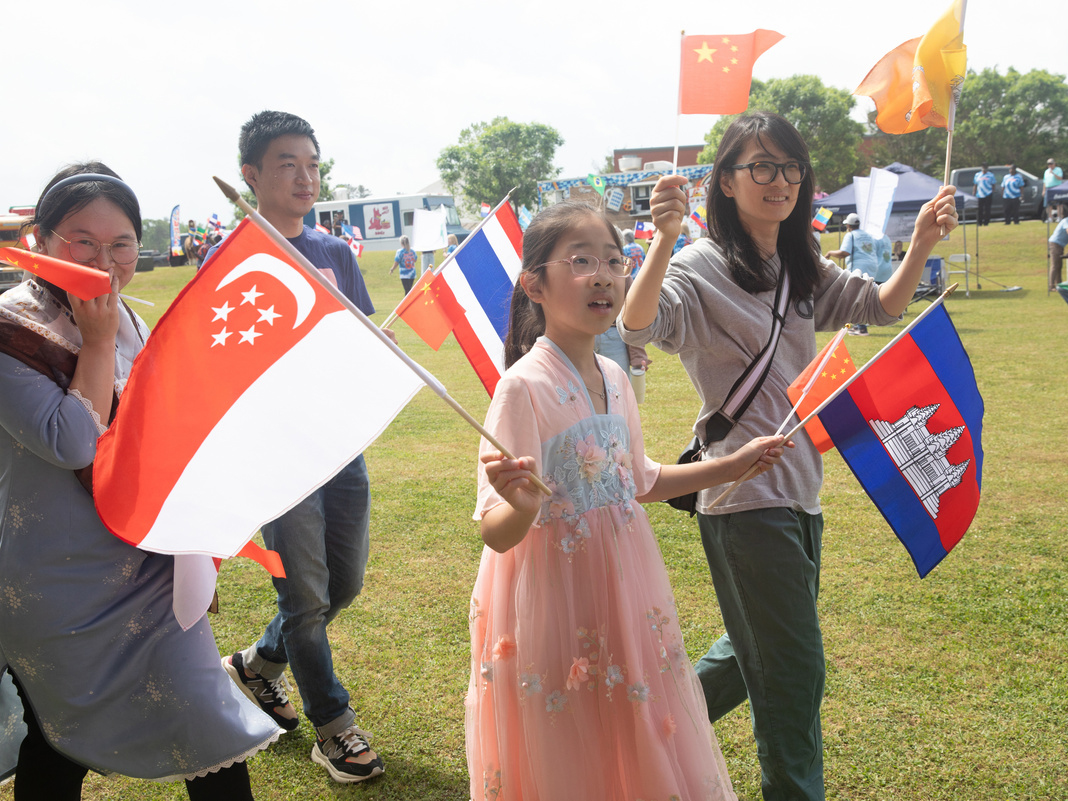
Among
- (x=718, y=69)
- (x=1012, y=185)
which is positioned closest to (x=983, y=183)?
(x=1012, y=185)

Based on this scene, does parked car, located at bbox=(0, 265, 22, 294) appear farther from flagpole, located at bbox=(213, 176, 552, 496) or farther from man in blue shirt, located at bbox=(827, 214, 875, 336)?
flagpole, located at bbox=(213, 176, 552, 496)

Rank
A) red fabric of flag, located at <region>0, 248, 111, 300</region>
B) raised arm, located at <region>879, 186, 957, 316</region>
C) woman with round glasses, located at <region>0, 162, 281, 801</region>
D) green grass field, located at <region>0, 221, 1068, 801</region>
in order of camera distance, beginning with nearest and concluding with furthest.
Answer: red fabric of flag, located at <region>0, 248, 111, 300</region>, woman with round glasses, located at <region>0, 162, 281, 801</region>, raised arm, located at <region>879, 186, 957, 316</region>, green grass field, located at <region>0, 221, 1068, 801</region>

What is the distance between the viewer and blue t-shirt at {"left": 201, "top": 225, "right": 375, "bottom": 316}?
9.97 feet

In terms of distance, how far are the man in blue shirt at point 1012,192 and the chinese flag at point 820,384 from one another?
28.3 metres

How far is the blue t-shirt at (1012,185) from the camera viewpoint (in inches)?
1018

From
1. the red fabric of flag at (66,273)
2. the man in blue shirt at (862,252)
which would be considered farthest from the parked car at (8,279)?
the red fabric of flag at (66,273)

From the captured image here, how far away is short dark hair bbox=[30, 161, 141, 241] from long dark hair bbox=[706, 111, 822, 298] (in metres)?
1.56

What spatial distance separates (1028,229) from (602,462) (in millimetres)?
28098

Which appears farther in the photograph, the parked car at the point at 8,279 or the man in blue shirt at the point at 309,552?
the parked car at the point at 8,279

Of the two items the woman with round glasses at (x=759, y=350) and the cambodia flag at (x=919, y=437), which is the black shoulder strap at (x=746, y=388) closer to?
the woman with round glasses at (x=759, y=350)

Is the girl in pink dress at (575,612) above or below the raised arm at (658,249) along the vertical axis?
below

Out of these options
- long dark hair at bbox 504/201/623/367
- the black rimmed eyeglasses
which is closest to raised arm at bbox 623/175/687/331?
long dark hair at bbox 504/201/623/367

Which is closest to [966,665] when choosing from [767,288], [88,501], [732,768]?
[732,768]

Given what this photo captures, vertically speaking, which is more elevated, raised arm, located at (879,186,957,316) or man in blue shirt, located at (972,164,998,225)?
man in blue shirt, located at (972,164,998,225)
